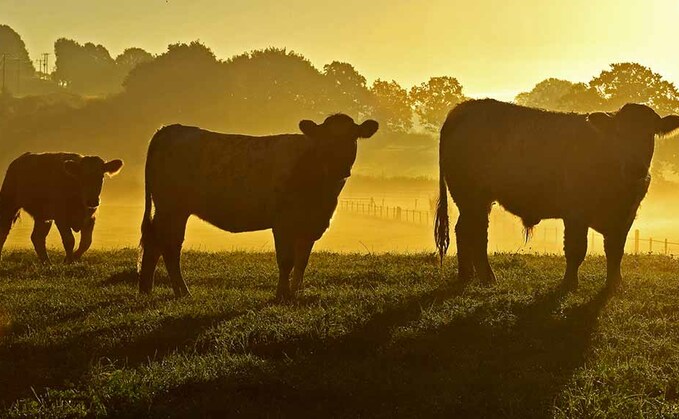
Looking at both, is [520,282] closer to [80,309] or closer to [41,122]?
[80,309]

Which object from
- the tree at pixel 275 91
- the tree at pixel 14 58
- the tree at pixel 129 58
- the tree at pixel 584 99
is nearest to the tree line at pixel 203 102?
the tree at pixel 275 91

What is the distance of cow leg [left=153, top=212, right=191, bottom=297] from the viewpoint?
39.6 ft

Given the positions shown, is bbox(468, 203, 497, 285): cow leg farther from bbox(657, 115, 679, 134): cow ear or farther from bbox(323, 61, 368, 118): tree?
bbox(323, 61, 368, 118): tree

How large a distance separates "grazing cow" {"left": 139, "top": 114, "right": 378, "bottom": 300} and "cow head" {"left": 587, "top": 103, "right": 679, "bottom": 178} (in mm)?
3487

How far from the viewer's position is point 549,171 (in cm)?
1268

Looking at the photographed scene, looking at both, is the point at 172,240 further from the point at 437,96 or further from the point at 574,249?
the point at 437,96

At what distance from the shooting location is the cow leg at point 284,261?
36.8 feet

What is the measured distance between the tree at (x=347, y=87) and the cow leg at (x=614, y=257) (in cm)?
7620

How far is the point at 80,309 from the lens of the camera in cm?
1064

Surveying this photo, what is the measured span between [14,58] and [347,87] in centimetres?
10814

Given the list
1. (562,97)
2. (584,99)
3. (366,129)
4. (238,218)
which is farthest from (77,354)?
(562,97)

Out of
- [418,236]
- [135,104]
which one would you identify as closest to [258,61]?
[135,104]

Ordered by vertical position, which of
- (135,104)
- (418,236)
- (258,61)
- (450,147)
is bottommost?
(418,236)

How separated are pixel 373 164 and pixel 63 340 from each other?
89.8 metres
